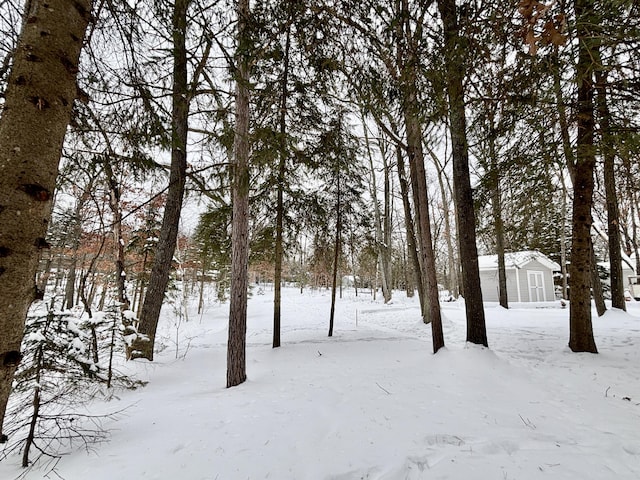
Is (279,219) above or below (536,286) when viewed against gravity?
above

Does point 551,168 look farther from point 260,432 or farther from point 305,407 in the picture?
point 260,432

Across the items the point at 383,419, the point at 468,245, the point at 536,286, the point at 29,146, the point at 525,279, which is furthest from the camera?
the point at 536,286

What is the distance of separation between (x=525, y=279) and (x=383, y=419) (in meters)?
20.6

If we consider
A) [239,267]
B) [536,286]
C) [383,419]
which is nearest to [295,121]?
[239,267]

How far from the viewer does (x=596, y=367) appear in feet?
14.0

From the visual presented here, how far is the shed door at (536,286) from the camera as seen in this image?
61.9 ft

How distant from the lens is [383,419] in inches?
110

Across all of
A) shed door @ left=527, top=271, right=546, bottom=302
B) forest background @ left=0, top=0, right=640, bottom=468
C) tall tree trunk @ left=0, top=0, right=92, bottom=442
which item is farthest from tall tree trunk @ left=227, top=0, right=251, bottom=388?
shed door @ left=527, top=271, right=546, bottom=302

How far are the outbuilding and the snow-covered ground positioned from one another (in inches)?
596

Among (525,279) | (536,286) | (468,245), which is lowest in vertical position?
(536,286)

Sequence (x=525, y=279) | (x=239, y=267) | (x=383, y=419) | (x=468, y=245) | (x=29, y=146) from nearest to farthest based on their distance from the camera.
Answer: (x=29, y=146) < (x=383, y=419) < (x=239, y=267) < (x=468, y=245) < (x=525, y=279)

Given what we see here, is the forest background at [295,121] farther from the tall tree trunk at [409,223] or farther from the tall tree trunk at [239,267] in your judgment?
the tall tree trunk at [409,223]

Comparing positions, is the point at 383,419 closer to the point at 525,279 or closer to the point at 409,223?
the point at 409,223

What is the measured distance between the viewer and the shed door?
18.9m
